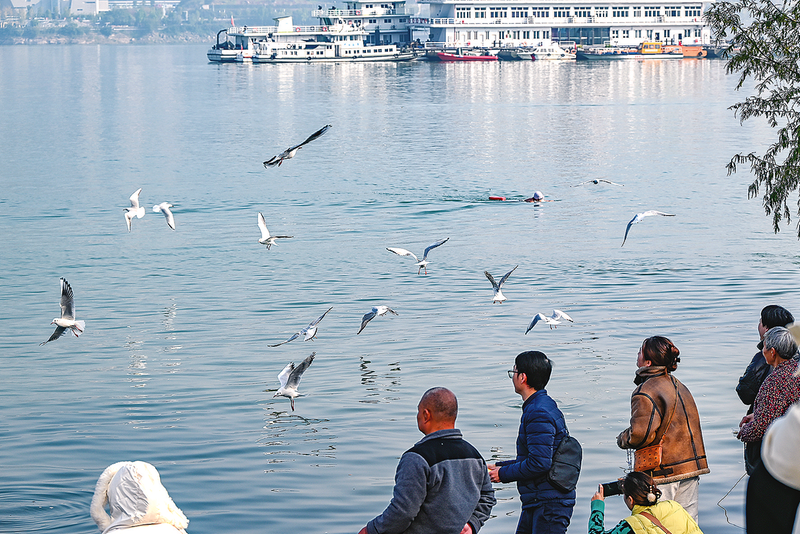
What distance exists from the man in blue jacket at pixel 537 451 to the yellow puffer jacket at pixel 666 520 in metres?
0.59

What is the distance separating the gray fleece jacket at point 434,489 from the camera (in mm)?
4684

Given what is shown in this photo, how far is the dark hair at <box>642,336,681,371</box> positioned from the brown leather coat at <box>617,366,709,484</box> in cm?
5

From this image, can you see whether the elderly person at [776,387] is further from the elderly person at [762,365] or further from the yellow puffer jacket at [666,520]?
the yellow puffer jacket at [666,520]

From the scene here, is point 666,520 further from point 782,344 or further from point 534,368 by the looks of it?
point 782,344

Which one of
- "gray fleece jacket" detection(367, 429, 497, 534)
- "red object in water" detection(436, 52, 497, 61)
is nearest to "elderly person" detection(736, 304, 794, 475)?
"gray fleece jacket" detection(367, 429, 497, 534)

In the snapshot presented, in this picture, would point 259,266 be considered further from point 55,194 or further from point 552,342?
point 55,194

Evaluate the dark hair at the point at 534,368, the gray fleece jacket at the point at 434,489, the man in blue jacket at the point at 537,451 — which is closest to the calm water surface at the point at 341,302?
the man in blue jacket at the point at 537,451

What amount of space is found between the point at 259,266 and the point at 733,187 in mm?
21084

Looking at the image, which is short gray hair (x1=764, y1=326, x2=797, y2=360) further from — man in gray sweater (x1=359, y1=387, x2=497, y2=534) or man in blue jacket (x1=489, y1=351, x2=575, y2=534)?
man in gray sweater (x1=359, y1=387, x2=497, y2=534)

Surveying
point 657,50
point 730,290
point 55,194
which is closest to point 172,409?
point 730,290

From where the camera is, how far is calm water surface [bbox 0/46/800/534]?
34.5ft

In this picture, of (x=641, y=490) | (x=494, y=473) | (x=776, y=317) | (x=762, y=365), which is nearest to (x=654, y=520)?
(x=641, y=490)

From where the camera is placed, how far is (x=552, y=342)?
1597 cm

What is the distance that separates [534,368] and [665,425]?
2.99 feet
